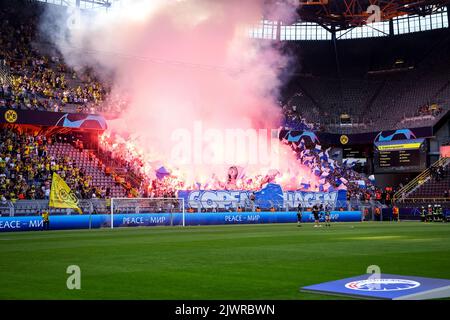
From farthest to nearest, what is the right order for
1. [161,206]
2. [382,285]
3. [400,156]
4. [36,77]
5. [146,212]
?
[400,156]
[36,77]
[161,206]
[146,212]
[382,285]

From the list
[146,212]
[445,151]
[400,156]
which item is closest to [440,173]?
[445,151]

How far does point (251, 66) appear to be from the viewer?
6756 centimetres

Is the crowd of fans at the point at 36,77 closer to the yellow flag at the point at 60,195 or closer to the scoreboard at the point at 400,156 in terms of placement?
the yellow flag at the point at 60,195

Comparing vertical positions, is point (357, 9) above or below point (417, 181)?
above

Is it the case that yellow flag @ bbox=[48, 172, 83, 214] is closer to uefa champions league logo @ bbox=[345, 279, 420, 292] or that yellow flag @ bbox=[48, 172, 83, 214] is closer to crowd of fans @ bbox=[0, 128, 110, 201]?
crowd of fans @ bbox=[0, 128, 110, 201]

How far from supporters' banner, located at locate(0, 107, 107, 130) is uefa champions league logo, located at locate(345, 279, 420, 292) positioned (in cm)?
4121

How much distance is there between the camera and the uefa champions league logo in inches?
433

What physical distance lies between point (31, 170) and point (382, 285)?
3784 centimetres

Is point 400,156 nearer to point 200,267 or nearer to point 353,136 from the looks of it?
point 353,136

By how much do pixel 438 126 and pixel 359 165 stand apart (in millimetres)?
11452

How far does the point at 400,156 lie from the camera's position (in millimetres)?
68188

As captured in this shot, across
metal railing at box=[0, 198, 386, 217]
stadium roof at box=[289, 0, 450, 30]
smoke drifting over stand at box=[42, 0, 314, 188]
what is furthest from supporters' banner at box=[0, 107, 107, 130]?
stadium roof at box=[289, 0, 450, 30]
